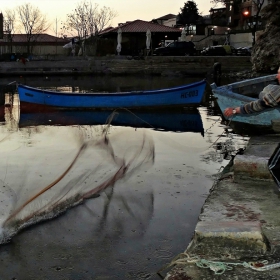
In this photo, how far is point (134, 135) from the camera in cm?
1516

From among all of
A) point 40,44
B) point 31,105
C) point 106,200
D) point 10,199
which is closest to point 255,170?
point 106,200

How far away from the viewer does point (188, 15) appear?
291 feet

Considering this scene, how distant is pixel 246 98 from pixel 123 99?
7.24 metres

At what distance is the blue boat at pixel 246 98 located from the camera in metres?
14.4

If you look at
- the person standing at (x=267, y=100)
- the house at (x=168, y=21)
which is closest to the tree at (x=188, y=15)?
the house at (x=168, y=21)

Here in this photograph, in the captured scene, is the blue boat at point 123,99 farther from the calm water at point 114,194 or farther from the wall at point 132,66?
the wall at point 132,66

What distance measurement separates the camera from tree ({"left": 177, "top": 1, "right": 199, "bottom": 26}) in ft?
290

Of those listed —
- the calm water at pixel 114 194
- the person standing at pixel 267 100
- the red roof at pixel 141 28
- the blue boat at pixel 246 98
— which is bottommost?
the calm water at pixel 114 194

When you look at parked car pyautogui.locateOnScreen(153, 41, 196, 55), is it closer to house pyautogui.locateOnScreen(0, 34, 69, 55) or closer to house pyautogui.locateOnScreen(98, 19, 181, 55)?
house pyautogui.locateOnScreen(98, 19, 181, 55)

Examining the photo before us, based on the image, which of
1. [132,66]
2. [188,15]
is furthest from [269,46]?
[188,15]

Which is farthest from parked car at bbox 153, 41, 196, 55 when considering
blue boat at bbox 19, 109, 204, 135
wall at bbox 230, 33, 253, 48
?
blue boat at bbox 19, 109, 204, 135

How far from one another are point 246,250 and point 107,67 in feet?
142

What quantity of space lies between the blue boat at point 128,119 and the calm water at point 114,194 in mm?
286

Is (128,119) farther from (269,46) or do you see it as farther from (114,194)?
(269,46)
